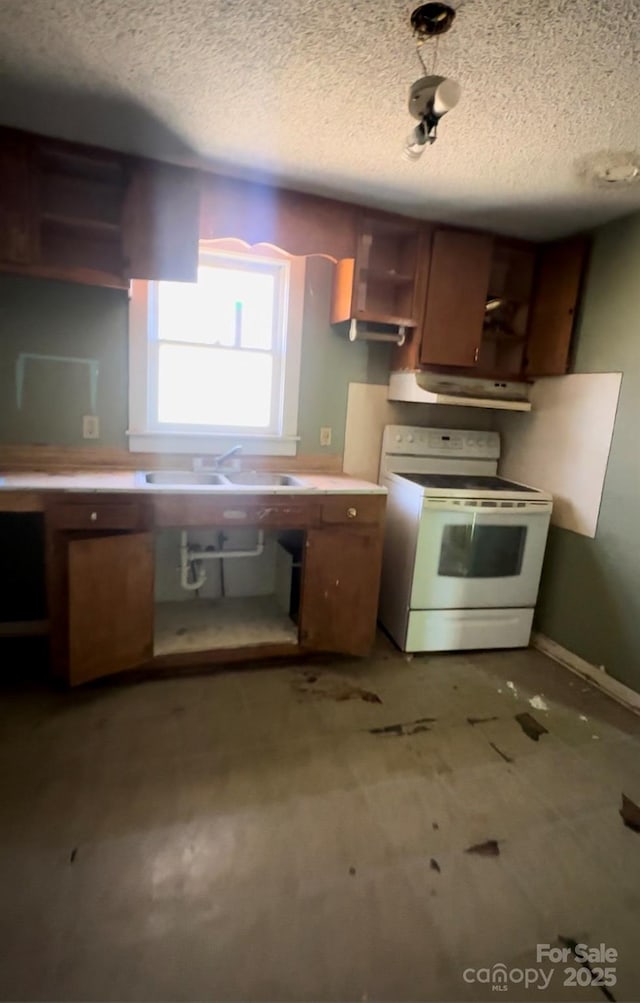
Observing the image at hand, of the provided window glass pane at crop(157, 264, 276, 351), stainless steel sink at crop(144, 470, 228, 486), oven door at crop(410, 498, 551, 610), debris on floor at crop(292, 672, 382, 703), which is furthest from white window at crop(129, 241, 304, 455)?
debris on floor at crop(292, 672, 382, 703)

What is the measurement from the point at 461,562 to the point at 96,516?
1.82m

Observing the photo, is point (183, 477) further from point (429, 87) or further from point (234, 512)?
point (429, 87)

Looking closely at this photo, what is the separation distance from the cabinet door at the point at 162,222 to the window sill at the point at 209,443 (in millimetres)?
→ 803

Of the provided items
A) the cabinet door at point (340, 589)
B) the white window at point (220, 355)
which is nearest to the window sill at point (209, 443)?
the white window at point (220, 355)

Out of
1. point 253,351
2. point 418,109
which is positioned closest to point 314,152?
point 418,109

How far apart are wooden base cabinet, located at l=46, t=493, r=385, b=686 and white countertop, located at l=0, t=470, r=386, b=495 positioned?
0.03 m

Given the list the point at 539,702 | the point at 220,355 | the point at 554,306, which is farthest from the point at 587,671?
the point at 220,355

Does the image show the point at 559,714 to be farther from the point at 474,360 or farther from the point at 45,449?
the point at 45,449

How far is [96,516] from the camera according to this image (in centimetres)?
214

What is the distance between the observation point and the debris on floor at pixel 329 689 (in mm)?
2381

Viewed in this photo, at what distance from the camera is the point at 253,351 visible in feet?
9.46

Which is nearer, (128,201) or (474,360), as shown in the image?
(128,201)

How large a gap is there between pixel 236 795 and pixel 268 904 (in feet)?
1.34

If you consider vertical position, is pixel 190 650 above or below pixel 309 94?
below
